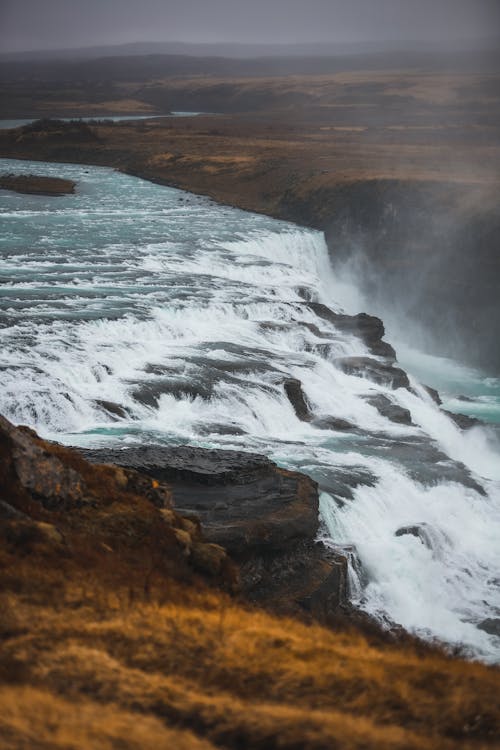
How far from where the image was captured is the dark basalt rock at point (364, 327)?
39.0m

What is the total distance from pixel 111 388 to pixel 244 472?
27.5ft

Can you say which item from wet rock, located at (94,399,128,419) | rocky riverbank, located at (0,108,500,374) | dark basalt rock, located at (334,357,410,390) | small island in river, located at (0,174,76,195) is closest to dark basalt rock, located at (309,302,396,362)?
dark basalt rock, located at (334,357,410,390)

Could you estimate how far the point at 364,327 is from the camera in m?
40.2

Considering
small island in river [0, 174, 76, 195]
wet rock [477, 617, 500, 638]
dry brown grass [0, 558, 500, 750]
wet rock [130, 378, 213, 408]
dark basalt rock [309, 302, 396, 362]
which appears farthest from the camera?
small island in river [0, 174, 76, 195]

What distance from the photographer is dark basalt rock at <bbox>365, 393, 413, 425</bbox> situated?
30.9 m

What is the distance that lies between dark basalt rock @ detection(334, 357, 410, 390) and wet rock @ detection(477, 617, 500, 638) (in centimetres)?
1483

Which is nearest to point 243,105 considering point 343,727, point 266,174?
point 266,174

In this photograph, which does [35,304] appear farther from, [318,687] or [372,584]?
[318,687]

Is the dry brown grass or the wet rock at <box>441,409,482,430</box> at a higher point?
the dry brown grass

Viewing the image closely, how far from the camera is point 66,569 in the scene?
1198cm

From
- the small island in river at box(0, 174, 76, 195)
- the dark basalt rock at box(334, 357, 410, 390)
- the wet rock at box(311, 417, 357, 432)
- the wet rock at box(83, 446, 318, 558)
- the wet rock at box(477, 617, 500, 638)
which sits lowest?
the wet rock at box(477, 617, 500, 638)

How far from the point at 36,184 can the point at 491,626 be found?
57.1 meters

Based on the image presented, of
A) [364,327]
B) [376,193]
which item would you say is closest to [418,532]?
[364,327]

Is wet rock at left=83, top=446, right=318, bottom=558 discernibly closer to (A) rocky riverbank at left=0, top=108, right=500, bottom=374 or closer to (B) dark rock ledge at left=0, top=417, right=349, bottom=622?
(B) dark rock ledge at left=0, top=417, right=349, bottom=622
